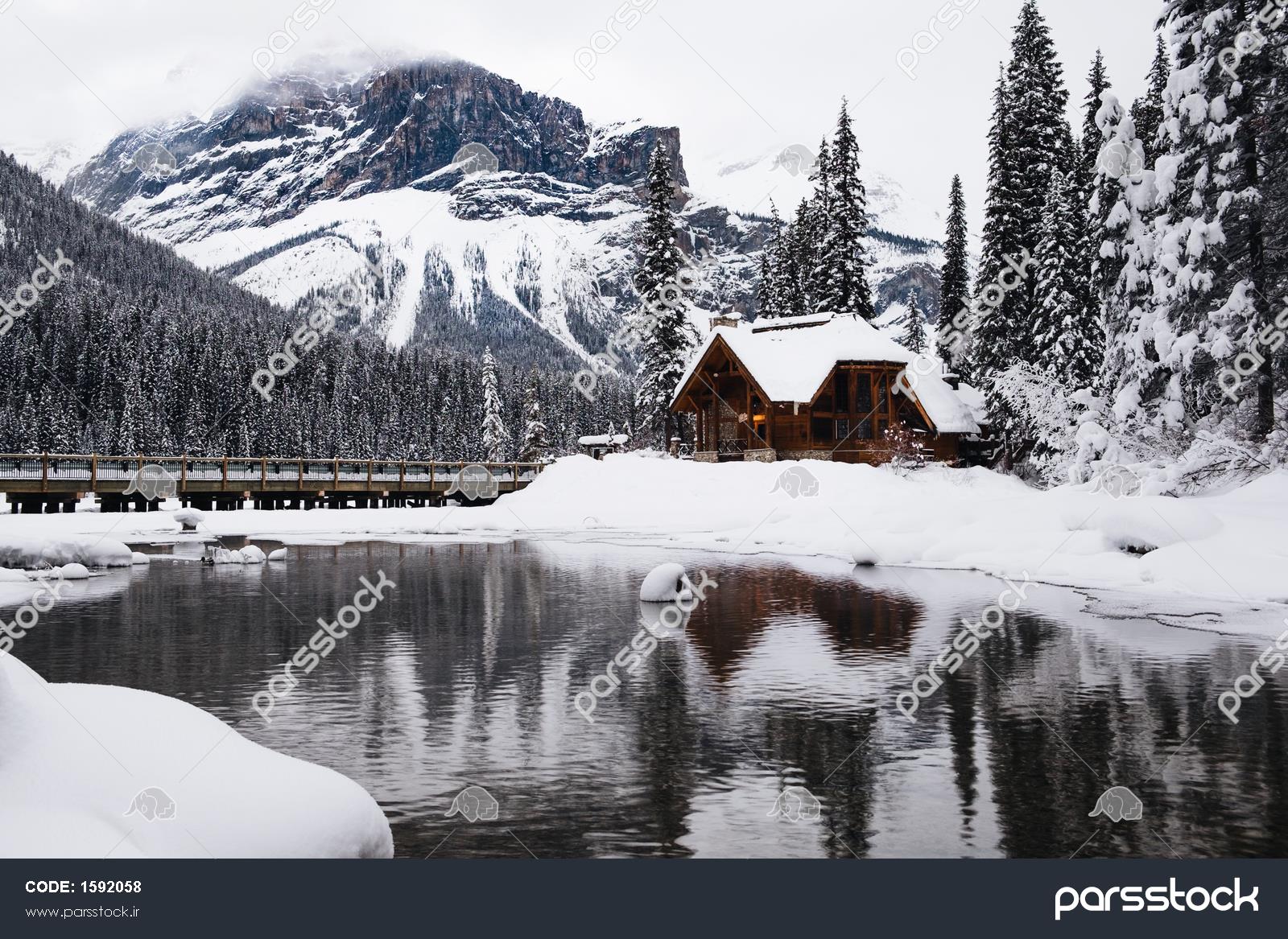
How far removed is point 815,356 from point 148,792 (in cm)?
4588

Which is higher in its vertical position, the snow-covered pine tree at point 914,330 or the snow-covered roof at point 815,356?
the snow-covered pine tree at point 914,330

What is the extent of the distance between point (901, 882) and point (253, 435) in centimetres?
10349

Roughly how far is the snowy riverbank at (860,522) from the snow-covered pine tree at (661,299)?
32.0ft

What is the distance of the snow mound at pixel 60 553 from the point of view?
997 inches

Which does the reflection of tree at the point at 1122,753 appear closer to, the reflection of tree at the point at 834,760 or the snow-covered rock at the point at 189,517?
the reflection of tree at the point at 834,760

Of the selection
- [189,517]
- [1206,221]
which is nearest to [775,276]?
[189,517]

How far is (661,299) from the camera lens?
5541 cm

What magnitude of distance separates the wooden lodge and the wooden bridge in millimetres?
12564

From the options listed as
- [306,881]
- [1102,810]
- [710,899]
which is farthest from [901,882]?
[306,881]

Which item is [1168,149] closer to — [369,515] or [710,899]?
[710,899]

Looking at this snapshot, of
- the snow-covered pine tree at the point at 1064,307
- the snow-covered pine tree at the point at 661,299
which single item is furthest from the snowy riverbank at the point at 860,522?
the snow-covered pine tree at the point at 661,299

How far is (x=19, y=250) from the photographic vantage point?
479 ft

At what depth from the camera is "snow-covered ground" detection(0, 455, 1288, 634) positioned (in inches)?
800

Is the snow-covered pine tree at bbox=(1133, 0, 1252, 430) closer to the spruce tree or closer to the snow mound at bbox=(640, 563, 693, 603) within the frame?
the snow mound at bbox=(640, 563, 693, 603)
